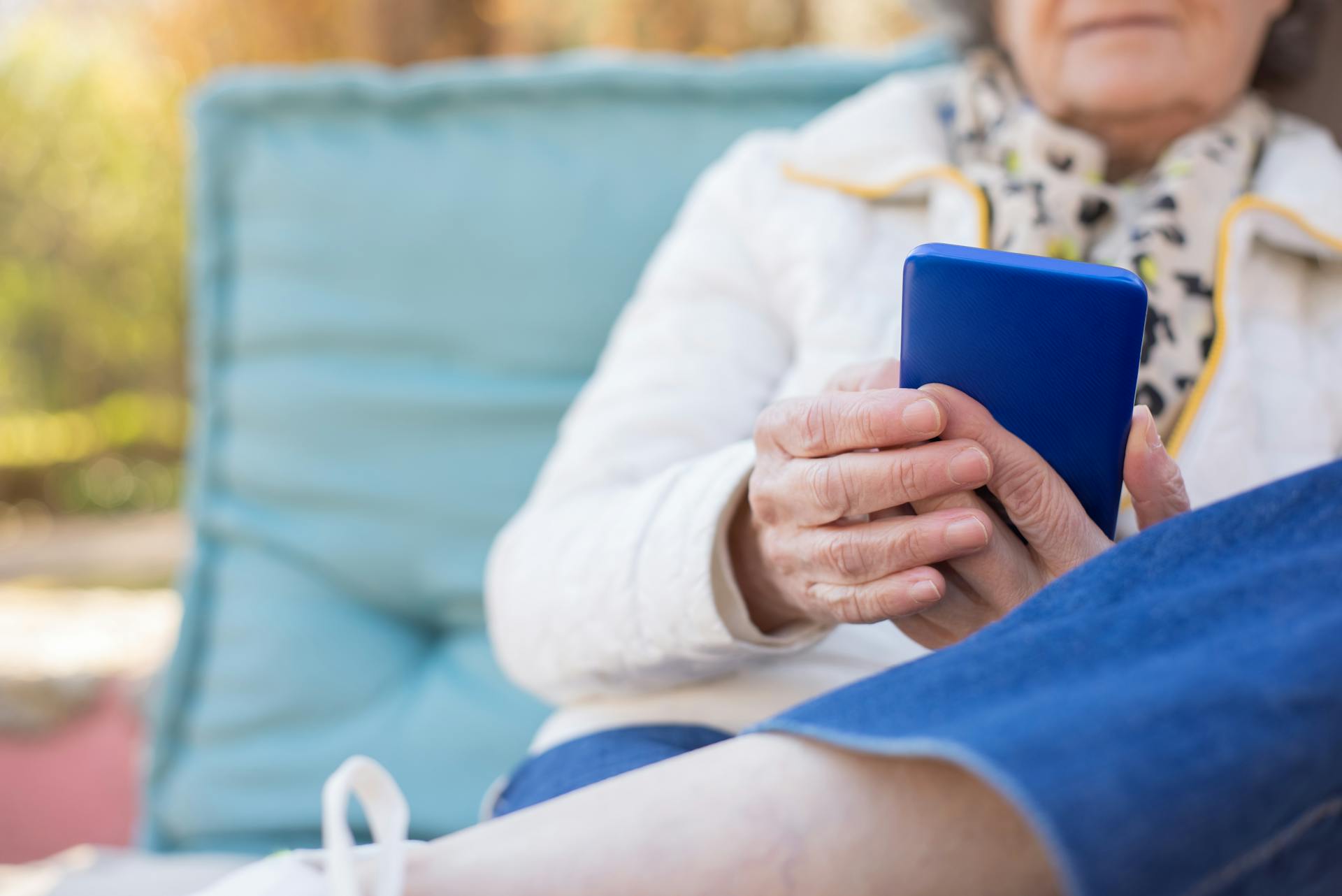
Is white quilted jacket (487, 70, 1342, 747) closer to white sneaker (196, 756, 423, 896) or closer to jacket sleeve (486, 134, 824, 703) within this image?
jacket sleeve (486, 134, 824, 703)

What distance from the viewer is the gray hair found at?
3.43 feet

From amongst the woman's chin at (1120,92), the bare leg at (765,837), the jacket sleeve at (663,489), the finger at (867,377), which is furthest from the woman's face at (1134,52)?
the bare leg at (765,837)

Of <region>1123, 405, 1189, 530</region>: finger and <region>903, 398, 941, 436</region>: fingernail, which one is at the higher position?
<region>903, 398, 941, 436</region>: fingernail

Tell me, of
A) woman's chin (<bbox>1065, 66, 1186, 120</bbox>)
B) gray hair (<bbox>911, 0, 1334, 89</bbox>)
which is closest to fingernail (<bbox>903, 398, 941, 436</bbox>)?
woman's chin (<bbox>1065, 66, 1186, 120</bbox>)

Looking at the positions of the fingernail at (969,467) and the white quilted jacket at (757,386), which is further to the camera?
the white quilted jacket at (757,386)

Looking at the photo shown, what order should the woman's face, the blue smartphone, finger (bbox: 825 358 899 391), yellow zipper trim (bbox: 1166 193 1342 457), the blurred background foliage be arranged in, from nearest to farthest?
the blue smartphone
finger (bbox: 825 358 899 391)
yellow zipper trim (bbox: 1166 193 1342 457)
the woman's face
the blurred background foliage

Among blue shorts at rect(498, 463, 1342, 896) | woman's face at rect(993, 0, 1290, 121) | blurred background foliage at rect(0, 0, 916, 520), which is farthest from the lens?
blurred background foliage at rect(0, 0, 916, 520)

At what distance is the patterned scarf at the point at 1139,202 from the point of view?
79 centimetres

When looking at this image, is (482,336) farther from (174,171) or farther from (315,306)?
(174,171)

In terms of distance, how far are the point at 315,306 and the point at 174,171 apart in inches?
142

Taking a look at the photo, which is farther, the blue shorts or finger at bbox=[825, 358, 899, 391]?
finger at bbox=[825, 358, 899, 391]

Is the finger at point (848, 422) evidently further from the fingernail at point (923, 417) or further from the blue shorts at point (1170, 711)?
the blue shorts at point (1170, 711)

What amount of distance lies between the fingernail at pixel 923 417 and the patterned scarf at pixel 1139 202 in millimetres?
277

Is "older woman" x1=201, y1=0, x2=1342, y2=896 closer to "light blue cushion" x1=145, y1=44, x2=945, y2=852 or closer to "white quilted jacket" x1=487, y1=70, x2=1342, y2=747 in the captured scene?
"white quilted jacket" x1=487, y1=70, x2=1342, y2=747
